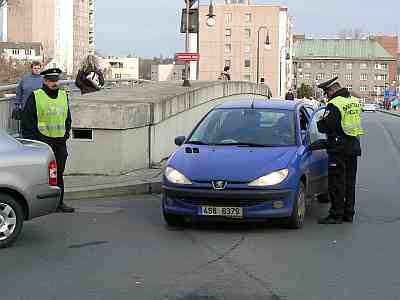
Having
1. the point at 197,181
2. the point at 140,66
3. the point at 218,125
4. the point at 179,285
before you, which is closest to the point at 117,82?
the point at 218,125

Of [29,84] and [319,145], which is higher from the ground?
[29,84]

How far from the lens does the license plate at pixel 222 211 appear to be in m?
8.73

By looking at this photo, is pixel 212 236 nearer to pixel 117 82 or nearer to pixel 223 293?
pixel 223 293

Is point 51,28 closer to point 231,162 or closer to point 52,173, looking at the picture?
point 231,162

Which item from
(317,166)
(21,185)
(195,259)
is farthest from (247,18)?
(195,259)

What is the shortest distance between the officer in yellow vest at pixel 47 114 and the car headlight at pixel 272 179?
9.54ft

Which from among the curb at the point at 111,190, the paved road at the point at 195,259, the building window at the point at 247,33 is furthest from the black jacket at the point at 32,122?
the building window at the point at 247,33

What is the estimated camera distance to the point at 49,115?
10023mm

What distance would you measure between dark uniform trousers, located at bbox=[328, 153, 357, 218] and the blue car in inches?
11.0

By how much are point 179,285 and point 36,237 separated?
9.09 feet

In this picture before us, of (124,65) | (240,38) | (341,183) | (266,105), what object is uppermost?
(240,38)

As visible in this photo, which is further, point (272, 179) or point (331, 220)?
point (331, 220)

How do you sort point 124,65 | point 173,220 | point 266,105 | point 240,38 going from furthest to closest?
point 240,38, point 124,65, point 266,105, point 173,220

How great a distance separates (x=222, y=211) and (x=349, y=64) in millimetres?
170364
